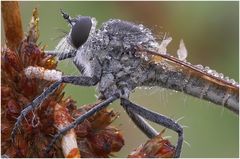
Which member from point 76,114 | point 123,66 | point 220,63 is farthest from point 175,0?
point 76,114

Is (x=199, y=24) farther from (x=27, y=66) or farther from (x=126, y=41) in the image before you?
(x=27, y=66)

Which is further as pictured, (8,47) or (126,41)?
(126,41)

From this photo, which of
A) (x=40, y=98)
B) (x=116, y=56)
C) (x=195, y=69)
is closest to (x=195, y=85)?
(x=195, y=69)

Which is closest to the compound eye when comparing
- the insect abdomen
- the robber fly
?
the robber fly

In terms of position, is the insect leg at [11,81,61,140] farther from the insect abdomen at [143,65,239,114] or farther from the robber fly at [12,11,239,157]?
the insect abdomen at [143,65,239,114]

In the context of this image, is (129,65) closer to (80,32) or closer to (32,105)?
(80,32)

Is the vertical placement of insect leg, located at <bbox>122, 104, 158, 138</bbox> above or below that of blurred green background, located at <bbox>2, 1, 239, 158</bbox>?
below
